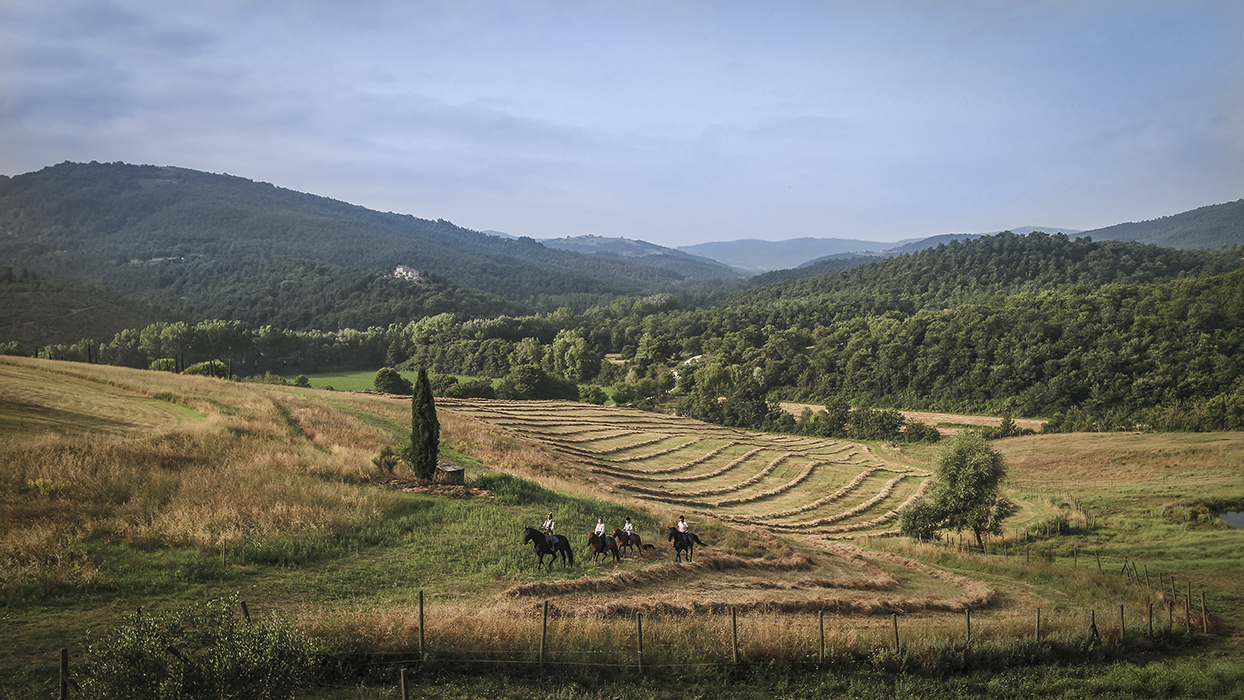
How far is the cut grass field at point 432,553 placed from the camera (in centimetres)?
1293

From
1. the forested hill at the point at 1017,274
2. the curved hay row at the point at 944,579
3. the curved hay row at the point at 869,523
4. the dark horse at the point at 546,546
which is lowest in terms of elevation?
the curved hay row at the point at 869,523

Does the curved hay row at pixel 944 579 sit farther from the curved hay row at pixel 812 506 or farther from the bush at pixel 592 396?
the bush at pixel 592 396

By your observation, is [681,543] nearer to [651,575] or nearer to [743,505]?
[651,575]

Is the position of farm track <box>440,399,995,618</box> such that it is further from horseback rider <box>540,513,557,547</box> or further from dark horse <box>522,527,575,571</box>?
horseback rider <box>540,513,557,547</box>

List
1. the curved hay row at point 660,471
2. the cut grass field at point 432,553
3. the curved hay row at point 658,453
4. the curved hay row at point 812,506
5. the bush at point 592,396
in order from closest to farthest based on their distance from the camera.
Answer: the cut grass field at point 432,553, the curved hay row at point 812,506, the curved hay row at point 660,471, the curved hay row at point 658,453, the bush at point 592,396

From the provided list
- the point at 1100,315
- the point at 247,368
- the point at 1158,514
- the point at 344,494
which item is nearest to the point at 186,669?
the point at 344,494

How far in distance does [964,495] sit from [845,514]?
434 inches

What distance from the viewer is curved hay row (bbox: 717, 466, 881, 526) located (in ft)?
133

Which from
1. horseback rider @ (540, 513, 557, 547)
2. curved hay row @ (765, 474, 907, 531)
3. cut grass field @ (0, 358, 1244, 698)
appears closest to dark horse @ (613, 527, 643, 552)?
cut grass field @ (0, 358, 1244, 698)

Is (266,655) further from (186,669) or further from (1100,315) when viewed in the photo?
(1100,315)

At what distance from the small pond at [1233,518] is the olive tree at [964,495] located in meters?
12.5

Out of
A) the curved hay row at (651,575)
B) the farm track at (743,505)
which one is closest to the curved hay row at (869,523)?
the farm track at (743,505)

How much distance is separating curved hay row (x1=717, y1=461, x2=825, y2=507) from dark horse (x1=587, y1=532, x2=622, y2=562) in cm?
2763

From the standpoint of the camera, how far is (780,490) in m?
53.5
